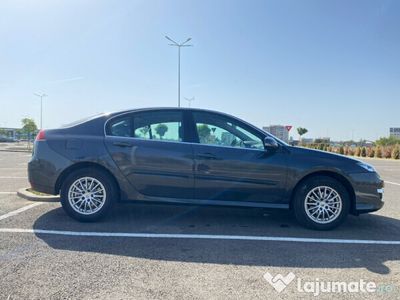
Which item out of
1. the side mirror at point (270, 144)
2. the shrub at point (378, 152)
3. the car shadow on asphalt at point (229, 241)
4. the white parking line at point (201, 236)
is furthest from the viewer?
the shrub at point (378, 152)

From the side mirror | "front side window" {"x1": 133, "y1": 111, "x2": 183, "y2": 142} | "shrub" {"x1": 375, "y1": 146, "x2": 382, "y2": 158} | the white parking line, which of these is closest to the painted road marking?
the white parking line

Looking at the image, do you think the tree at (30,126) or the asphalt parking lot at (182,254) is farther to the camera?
the tree at (30,126)

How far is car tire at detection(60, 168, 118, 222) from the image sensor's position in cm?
503

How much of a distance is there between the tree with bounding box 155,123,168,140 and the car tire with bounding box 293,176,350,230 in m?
2.07

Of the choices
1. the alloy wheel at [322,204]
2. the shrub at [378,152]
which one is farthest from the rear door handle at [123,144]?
the shrub at [378,152]

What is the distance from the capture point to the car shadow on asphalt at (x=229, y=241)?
3.77 m

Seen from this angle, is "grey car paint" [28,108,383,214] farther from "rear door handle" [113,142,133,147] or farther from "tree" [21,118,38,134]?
"tree" [21,118,38,134]

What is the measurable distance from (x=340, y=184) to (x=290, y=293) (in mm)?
2449

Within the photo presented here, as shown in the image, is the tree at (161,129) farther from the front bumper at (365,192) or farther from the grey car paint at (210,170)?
the front bumper at (365,192)

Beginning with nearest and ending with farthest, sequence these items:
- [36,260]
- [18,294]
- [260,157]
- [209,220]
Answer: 1. [18,294]
2. [36,260]
3. [260,157]
4. [209,220]

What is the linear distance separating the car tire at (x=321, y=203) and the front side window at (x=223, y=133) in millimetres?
882

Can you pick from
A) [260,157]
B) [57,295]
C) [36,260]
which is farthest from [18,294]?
[260,157]

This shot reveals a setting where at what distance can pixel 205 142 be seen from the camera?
5.06 metres

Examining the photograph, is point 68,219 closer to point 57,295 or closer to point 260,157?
point 57,295
